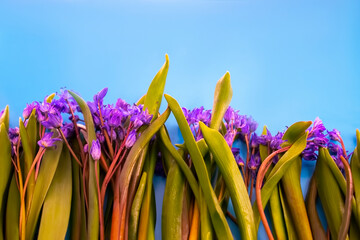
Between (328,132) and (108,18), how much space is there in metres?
0.77

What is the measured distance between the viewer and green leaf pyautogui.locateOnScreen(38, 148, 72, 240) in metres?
0.71

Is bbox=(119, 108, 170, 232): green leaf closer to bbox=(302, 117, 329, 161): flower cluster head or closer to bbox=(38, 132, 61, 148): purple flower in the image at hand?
bbox=(38, 132, 61, 148): purple flower

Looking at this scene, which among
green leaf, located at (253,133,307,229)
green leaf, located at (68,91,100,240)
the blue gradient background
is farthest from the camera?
the blue gradient background

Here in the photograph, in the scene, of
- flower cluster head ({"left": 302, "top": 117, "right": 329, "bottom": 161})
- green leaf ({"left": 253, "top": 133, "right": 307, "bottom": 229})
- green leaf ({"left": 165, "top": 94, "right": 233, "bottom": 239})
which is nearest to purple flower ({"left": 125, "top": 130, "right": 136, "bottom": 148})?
green leaf ({"left": 165, "top": 94, "right": 233, "bottom": 239})

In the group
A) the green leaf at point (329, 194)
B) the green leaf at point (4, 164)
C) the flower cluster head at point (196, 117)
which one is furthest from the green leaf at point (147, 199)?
the green leaf at point (329, 194)

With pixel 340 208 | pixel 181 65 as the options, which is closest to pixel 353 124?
pixel 340 208

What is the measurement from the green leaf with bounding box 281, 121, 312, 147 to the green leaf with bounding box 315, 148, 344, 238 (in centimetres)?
7

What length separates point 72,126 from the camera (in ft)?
2.68

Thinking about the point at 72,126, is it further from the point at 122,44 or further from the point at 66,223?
the point at 122,44

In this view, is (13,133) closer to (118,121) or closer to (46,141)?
(46,141)

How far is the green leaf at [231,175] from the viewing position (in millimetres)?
741

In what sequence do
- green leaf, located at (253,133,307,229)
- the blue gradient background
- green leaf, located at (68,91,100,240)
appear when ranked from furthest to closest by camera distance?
the blue gradient background, green leaf, located at (253,133,307,229), green leaf, located at (68,91,100,240)

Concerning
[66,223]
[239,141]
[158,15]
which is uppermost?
[158,15]

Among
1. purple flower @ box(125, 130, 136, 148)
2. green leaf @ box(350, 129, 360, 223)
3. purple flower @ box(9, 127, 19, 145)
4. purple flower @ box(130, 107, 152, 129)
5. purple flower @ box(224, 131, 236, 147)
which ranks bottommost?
green leaf @ box(350, 129, 360, 223)
